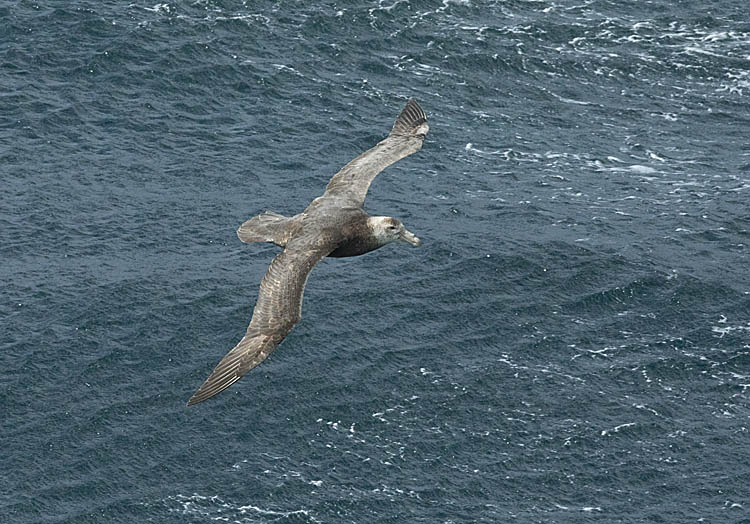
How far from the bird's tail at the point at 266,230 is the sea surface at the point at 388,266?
38.2 m

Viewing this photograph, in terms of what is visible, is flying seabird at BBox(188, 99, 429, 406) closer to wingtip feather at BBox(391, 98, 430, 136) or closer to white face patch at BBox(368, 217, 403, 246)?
white face patch at BBox(368, 217, 403, 246)

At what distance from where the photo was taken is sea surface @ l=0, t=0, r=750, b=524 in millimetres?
90250

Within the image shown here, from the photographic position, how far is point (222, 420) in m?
93.3

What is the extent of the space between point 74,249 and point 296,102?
27.7 meters

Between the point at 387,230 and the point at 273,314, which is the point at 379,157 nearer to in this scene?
the point at 387,230

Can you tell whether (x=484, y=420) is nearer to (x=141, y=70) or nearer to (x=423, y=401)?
(x=423, y=401)

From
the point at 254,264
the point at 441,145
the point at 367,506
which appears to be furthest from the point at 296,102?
the point at 367,506

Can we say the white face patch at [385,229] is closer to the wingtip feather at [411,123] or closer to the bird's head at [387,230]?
the bird's head at [387,230]

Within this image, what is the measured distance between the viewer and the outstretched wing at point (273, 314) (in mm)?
47094

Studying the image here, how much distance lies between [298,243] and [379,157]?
8.53 meters

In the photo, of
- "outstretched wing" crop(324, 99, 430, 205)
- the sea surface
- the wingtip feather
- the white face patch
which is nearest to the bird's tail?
"outstretched wing" crop(324, 99, 430, 205)

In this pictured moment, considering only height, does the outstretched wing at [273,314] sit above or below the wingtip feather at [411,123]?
below

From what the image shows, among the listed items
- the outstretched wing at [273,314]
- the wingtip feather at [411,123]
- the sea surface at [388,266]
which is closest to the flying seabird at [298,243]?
the outstretched wing at [273,314]

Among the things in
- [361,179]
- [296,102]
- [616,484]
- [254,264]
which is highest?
[361,179]
